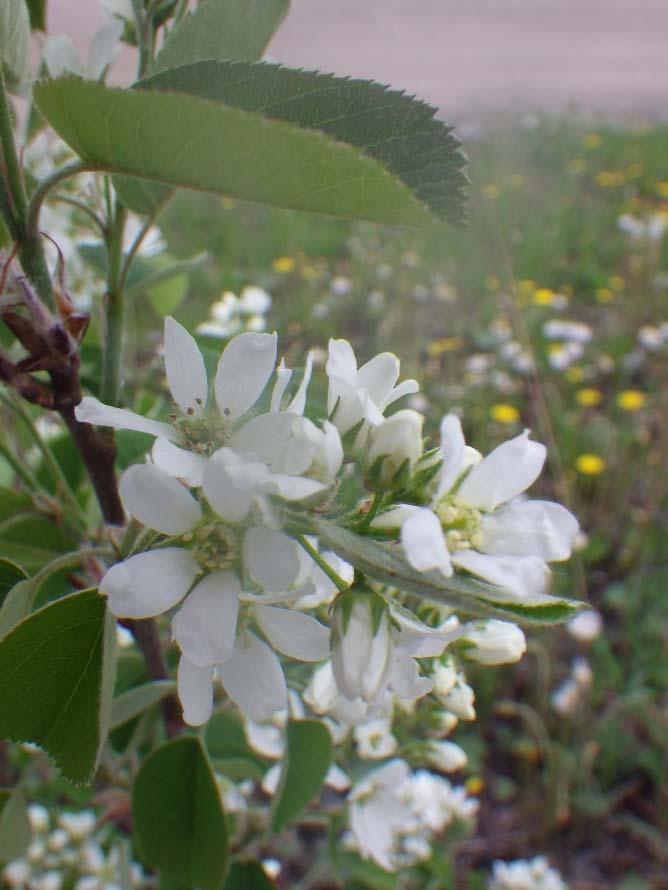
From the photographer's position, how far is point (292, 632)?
746mm

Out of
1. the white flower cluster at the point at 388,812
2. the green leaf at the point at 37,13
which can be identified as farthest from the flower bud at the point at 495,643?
the green leaf at the point at 37,13

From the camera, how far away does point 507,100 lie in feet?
27.2

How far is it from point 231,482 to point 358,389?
181 millimetres

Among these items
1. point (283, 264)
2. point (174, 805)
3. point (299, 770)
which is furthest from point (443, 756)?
point (283, 264)

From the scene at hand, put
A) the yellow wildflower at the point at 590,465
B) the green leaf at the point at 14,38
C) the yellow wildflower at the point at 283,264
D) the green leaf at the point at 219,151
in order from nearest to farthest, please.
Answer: the green leaf at the point at 219,151, the green leaf at the point at 14,38, the yellow wildflower at the point at 590,465, the yellow wildflower at the point at 283,264

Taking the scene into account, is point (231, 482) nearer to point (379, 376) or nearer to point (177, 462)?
point (177, 462)

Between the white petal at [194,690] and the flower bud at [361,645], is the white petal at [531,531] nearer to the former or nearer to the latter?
the flower bud at [361,645]

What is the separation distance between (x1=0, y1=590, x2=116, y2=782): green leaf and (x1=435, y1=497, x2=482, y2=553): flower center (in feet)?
1.05

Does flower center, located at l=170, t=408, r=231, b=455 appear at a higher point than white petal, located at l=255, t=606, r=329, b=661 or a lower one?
higher

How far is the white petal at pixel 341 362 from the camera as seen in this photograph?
74 centimetres

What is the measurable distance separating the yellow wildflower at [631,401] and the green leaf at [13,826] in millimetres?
3249

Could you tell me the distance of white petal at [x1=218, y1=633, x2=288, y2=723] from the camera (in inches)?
28.7

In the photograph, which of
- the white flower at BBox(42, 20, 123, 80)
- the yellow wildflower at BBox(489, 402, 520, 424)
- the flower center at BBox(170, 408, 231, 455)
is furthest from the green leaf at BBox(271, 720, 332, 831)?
the yellow wildflower at BBox(489, 402, 520, 424)

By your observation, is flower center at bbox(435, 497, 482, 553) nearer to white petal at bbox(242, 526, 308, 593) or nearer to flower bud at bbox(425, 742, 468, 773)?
white petal at bbox(242, 526, 308, 593)
